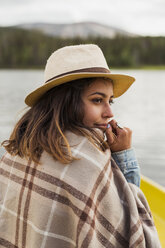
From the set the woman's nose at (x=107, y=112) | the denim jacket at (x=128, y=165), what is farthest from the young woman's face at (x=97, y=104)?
the denim jacket at (x=128, y=165)

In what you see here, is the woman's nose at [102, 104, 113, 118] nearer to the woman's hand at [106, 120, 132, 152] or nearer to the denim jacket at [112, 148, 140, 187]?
the woman's hand at [106, 120, 132, 152]

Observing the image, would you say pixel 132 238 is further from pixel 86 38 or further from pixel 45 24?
pixel 45 24

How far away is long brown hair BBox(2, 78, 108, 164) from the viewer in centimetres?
148

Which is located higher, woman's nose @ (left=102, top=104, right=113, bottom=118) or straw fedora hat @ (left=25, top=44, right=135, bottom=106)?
straw fedora hat @ (left=25, top=44, right=135, bottom=106)

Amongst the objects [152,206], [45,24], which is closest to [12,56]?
[152,206]

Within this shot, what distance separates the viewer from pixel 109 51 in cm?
6806

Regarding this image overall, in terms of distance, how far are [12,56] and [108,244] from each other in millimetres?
70281

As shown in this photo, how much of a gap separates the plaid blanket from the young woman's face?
0.18 metres

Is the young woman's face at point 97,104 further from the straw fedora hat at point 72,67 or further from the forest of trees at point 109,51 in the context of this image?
the forest of trees at point 109,51

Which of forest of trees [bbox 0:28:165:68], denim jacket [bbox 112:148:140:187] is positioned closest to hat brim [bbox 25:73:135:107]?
denim jacket [bbox 112:148:140:187]

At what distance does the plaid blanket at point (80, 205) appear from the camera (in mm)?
1437

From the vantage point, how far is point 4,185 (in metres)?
1.73

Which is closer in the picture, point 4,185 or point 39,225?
point 39,225

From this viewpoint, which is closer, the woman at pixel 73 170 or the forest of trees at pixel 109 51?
the woman at pixel 73 170
